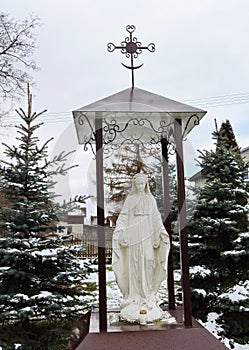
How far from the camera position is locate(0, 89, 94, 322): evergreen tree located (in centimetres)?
489

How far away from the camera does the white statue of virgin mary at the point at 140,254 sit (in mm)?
3812

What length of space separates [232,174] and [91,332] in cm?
371

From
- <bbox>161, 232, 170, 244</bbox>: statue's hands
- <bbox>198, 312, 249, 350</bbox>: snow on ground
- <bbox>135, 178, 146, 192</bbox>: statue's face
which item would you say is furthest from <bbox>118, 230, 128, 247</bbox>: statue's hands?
<bbox>198, 312, 249, 350</bbox>: snow on ground

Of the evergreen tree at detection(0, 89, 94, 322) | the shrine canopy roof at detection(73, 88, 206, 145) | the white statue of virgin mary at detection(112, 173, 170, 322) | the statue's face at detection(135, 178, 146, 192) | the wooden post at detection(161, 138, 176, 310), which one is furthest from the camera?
the evergreen tree at detection(0, 89, 94, 322)

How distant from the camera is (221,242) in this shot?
18.7 ft

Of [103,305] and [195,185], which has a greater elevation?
[195,185]

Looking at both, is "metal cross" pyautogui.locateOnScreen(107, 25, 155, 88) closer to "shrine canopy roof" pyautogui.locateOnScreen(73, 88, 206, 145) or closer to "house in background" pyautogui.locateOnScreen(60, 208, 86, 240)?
"shrine canopy roof" pyautogui.locateOnScreen(73, 88, 206, 145)

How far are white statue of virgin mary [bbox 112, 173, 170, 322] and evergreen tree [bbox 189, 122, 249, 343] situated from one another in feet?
5.51

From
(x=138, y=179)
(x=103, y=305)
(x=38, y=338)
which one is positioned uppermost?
(x=138, y=179)

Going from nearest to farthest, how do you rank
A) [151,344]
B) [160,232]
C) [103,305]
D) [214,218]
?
[151,344] < [103,305] < [160,232] < [214,218]

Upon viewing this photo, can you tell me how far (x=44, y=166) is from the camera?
17.7ft

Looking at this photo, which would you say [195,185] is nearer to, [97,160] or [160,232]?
[160,232]

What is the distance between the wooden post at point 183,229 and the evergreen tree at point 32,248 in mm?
1938

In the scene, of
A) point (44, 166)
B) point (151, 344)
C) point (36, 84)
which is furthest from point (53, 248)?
point (36, 84)
